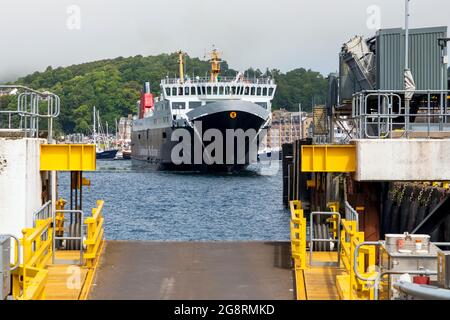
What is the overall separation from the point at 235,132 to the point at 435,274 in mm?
83950

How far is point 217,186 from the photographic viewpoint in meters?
83.9

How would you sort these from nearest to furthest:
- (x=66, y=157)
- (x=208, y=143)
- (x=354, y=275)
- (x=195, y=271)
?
(x=354, y=275), (x=195, y=271), (x=66, y=157), (x=208, y=143)

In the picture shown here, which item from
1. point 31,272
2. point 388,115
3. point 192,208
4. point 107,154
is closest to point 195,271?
point 31,272

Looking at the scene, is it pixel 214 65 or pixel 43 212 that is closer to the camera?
pixel 43 212

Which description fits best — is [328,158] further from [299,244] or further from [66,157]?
[66,157]

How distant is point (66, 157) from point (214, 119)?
7605 centimetres

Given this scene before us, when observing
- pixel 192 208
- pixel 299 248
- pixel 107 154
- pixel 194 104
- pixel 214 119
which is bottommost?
pixel 192 208

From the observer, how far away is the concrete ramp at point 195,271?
15461mm

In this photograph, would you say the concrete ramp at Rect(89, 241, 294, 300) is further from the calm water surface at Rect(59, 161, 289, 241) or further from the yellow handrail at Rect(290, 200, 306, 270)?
the calm water surface at Rect(59, 161, 289, 241)

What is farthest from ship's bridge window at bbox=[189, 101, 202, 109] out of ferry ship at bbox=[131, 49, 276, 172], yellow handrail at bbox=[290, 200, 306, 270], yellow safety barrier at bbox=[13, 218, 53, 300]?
yellow safety barrier at bbox=[13, 218, 53, 300]

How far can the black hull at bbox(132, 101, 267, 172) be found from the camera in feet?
307

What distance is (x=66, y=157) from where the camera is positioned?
18.0 metres

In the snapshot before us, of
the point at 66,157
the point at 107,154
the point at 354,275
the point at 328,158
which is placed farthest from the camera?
the point at 107,154

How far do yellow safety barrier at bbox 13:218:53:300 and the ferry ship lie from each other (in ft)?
253
